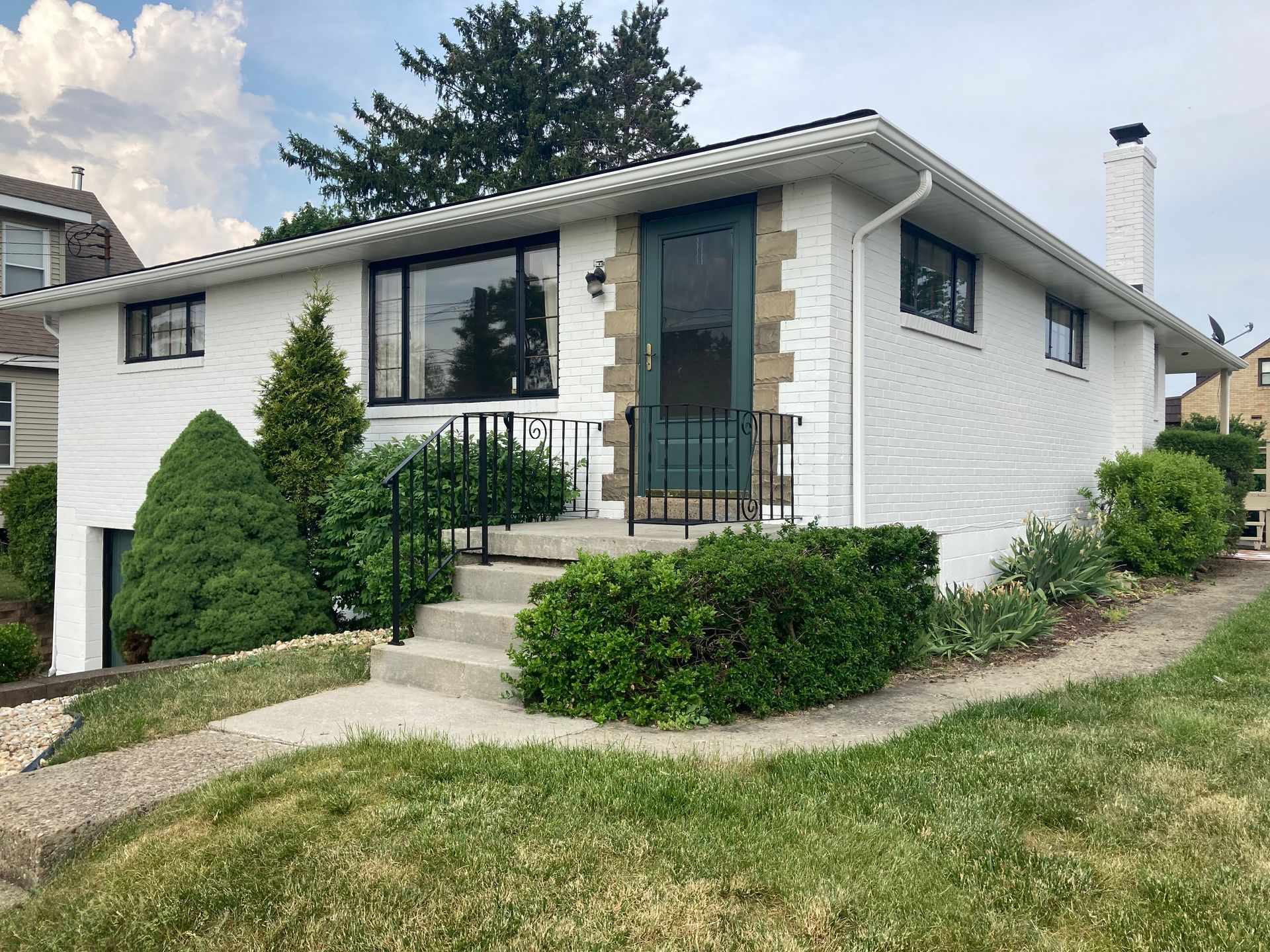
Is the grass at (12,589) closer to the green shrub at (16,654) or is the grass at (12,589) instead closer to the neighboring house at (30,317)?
the neighboring house at (30,317)

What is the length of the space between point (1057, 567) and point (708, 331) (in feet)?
14.3

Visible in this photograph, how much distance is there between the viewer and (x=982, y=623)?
261 inches

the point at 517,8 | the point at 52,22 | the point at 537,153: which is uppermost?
the point at 517,8

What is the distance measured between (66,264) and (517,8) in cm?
1235

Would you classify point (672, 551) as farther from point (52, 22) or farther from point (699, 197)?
point (52, 22)

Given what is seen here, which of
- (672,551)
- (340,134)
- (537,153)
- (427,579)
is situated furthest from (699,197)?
(340,134)

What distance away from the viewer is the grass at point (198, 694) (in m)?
4.39

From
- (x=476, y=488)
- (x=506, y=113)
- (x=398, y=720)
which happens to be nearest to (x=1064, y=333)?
(x=476, y=488)

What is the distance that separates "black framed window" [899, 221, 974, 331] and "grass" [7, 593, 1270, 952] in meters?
4.69

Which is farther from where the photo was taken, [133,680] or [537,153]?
[537,153]

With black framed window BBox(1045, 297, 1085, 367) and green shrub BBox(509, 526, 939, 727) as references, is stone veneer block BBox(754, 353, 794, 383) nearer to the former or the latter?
green shrub BBox(509, 526, 939, 727)

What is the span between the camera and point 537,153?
→ 21422 millimetres

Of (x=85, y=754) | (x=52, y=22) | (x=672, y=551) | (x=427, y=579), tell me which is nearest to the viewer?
(x=85, y=754)

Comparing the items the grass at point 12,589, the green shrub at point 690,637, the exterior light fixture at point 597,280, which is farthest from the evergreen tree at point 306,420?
the grass at point 12,589
